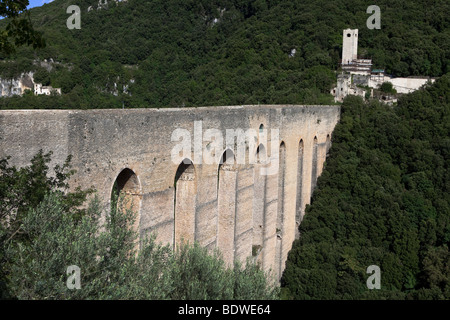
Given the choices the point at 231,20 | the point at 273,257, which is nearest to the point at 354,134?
the point at 273,257

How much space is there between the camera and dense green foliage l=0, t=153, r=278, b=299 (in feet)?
17.4

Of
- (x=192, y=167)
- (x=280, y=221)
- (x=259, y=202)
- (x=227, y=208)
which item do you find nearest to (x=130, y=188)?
(x=192, y=167)

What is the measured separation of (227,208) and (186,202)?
2.29 meters

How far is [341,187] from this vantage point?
788 inches

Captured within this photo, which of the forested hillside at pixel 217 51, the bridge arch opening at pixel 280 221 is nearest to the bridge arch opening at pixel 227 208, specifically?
the bridge arch opening at pixel 280 221

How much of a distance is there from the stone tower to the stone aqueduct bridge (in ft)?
58.3

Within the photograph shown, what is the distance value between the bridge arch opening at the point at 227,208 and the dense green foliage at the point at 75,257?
547cm

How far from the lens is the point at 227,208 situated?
13.2 m

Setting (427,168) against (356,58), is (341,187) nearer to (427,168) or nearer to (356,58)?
(427,168)

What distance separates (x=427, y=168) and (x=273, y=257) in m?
7.88

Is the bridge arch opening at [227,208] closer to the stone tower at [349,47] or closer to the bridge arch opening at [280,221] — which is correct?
the bridge arch opening at [280,221]

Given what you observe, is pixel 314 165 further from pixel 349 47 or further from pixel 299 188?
pixel 349 47

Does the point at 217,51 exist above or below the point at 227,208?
above

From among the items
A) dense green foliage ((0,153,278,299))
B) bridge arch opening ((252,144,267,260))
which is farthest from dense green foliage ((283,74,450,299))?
dense green foliage ((0,153,278,299))
